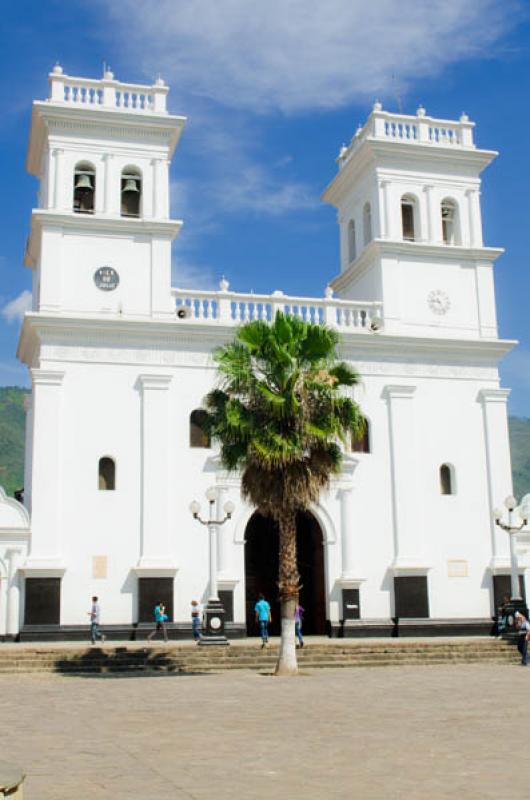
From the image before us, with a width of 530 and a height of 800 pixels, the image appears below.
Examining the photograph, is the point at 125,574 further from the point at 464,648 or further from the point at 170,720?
the point at 170,720

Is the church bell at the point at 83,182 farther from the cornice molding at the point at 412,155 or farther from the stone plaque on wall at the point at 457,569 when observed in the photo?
the stone plaque on wall at the point at 457,569

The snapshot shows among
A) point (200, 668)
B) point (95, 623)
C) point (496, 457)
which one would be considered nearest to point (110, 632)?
point (95, 623)

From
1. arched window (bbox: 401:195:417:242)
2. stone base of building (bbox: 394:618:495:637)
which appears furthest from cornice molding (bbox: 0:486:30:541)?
arched window (bbox: 401:195:417:242)

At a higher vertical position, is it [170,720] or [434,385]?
[434,385]

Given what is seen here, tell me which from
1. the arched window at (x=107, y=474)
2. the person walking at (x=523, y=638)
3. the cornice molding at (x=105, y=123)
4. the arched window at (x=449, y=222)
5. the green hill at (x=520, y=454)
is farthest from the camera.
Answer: the green hill at (x=520, y=454)

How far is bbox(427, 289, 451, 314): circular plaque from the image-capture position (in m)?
31.2

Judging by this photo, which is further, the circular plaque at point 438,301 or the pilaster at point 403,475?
the circular plaque at point 438,301

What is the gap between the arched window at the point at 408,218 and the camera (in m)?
32.2

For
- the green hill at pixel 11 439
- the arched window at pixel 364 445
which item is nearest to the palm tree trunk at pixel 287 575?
the arched window at pixel 364 445

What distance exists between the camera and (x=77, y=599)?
2620cm

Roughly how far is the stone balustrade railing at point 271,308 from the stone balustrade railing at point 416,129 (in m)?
5.66

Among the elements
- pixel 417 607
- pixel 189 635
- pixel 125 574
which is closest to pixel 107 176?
pixel 125 574

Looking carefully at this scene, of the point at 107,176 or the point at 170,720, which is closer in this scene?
the point at 170,720

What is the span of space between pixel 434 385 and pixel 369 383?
2.19m
